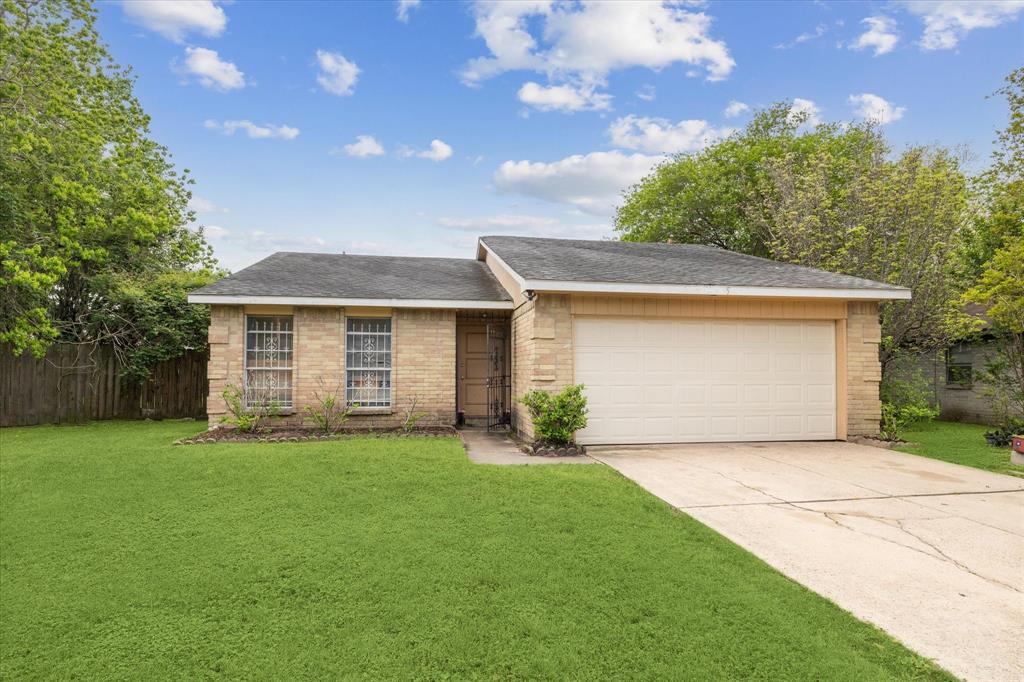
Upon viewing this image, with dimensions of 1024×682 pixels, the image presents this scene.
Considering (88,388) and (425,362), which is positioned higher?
(425,362)

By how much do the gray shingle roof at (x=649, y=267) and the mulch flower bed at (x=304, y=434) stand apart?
141 inches

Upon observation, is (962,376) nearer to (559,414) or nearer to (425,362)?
(559,414)

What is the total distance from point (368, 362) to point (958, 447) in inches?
445

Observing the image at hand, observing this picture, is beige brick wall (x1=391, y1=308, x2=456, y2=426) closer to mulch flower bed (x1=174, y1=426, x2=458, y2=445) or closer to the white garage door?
mulch flower bed (x1=174, y1=426, x2=458, y2=445)

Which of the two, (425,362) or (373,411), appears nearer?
(373,411)

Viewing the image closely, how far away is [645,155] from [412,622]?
91.8 feet

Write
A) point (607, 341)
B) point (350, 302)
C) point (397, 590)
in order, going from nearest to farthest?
point (397, 590) < point (607, 341) < point (350, 302)

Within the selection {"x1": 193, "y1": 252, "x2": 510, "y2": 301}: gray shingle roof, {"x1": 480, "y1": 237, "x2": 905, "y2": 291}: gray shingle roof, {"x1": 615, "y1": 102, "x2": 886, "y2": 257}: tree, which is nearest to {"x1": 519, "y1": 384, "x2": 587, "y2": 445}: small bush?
{"x1": 480, "y1": 237, "x2": 905, "y2": 291}: gray shingle roof

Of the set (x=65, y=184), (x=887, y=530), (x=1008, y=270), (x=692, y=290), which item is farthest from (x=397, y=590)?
(x=65, y=184)

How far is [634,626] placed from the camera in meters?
3.07

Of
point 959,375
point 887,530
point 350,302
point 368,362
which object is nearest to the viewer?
point 887,530

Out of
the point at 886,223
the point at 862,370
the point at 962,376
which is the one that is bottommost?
the point at 962,376

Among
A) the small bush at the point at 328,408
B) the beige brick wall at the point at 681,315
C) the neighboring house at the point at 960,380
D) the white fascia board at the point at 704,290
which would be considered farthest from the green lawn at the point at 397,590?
the neighboring house at the point at 960,380

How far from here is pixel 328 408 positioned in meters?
10.4
